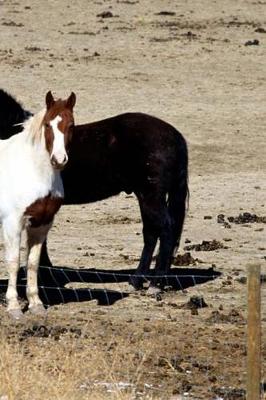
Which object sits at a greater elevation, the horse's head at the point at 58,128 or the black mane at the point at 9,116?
the horse's head at the point at 58,128

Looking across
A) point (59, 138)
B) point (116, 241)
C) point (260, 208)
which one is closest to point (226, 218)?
point (260, 208)

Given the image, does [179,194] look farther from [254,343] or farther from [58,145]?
[254,343]

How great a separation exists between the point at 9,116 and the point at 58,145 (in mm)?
1654

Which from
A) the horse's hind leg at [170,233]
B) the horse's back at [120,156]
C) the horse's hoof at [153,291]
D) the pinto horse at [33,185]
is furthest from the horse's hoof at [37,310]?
the horse's back at [120,156]

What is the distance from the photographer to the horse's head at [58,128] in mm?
10422

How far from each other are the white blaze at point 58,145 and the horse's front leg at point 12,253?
2.12ft

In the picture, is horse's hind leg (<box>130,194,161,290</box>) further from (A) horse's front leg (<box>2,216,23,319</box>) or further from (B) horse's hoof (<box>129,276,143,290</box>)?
(A) horse's front leg (<box>2,216,23,319</box>)

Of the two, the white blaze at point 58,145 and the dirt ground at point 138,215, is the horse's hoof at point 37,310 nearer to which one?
the dirt ground at point 138,215

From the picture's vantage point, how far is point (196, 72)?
26062mm

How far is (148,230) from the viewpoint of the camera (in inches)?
484

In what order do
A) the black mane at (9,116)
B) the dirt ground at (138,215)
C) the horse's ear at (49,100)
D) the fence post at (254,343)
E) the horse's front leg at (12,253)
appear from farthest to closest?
the black mane at (9,116) → the horse's front leg at (12,253) → the horse's ear at (49,100) → the dirt ground at (138,215) → the fence post at (254,343)

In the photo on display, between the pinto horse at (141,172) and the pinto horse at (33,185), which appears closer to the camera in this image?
the pinto horse at (33,185)

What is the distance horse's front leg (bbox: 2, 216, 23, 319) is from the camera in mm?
10695

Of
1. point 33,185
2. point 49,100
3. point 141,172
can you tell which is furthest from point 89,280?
point 49,100
